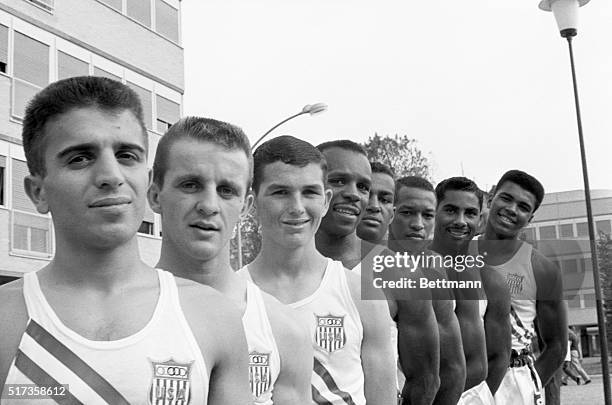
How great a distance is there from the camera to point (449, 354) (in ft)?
23.3

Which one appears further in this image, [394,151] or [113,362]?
[394,151]

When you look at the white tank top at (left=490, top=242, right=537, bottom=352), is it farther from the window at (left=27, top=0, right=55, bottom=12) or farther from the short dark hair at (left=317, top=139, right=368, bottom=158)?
the window at (left=27, top=0, right=55, bottom=12)

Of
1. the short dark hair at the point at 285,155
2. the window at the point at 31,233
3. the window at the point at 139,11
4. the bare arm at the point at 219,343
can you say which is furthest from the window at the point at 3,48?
the bare arm at the point at 219,343

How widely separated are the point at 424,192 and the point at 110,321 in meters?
4.60

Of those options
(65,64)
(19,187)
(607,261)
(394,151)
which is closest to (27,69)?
(65,64)

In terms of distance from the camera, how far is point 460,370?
7207 millimetres

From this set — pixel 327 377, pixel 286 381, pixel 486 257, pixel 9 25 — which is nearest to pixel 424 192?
pixel 486 257

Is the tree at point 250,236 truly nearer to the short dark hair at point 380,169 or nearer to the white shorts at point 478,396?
the short dark hair at point 380,169

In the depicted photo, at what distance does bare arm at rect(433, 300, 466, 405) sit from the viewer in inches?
280

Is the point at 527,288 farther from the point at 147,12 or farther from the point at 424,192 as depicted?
the point at 147,12

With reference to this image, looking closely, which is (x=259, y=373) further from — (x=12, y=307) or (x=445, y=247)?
(x=445, y=247)

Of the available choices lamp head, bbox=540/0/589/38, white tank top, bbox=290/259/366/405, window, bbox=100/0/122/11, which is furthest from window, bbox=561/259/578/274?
window, bbox=100/0/122/11

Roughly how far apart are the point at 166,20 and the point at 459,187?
1291 centimetres

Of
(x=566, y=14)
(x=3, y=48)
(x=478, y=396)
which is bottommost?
(x=478, y=396)
